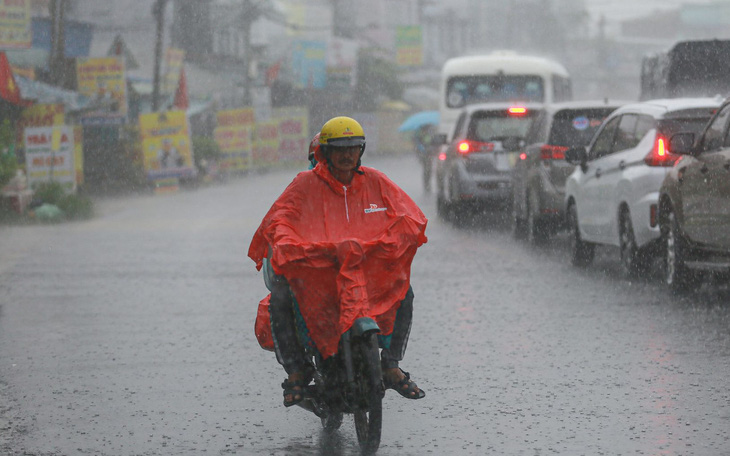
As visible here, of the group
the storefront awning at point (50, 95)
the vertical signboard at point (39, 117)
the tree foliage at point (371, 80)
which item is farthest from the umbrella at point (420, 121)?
the tree foliage at point (371, 80)

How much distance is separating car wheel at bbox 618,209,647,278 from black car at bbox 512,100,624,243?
9.01 ft

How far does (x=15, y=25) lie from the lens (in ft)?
82.2

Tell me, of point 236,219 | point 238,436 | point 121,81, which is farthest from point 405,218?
point 121,81

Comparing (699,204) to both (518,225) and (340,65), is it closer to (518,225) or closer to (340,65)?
(518,225)

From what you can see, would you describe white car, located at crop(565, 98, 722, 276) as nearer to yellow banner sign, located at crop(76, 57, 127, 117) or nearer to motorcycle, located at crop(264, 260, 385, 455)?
motorcycle, located at crop(264, 260, 385, 455)

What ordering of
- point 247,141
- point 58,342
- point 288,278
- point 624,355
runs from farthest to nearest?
point 247,141 < point 58,342 < point 624,355 < point 288,278

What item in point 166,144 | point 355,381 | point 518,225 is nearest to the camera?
point 355,381

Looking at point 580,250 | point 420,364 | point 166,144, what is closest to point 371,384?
point 420,364

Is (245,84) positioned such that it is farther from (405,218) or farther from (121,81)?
(405,218)

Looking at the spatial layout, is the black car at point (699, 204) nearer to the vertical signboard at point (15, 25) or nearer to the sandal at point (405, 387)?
the sandal at point (405, 387)

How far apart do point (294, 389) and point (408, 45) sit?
64093 mm

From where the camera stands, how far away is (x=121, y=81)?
29438 millimetres

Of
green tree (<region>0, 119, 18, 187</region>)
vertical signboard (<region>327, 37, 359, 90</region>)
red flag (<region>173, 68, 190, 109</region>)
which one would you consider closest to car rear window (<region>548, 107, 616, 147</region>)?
green tree (<region>0, 119, 18, 187</region>)

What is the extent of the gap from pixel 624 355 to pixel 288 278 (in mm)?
3077
